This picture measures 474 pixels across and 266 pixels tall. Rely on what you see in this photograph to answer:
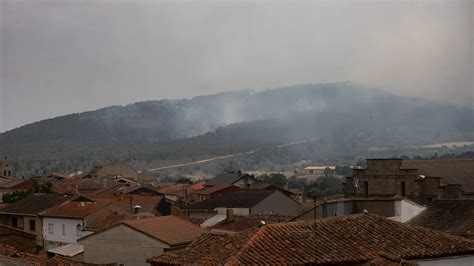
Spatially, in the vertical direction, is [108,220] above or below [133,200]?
above

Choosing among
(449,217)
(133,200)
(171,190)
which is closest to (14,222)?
(133,200)

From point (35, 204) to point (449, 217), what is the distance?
37.8 meters

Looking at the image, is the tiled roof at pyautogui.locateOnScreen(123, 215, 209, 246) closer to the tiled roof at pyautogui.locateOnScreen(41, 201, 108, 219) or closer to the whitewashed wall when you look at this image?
the whitewashed wall

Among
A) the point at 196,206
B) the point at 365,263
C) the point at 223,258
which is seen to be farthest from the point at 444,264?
the point at 196,206

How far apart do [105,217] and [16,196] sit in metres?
31.2

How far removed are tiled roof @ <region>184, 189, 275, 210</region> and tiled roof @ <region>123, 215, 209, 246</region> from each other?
64.6 feet

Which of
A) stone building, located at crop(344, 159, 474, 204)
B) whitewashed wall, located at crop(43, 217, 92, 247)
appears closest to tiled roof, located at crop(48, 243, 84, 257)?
whitewashed wall, located at crop(43, 217, 92, 247)

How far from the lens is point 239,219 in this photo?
3950 cm

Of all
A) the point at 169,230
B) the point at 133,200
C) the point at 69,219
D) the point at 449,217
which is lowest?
the point at 69,219

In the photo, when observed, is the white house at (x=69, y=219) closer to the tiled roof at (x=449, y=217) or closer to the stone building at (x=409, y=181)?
the stone building at (x=409, y=181)

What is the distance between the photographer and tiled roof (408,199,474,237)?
29203mm

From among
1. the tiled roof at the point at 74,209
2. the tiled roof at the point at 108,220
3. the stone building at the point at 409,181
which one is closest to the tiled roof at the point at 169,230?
the tiled roof at the point at 108,220

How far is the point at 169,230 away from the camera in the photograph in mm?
31875

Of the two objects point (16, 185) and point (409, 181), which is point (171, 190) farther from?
point (409, 181)
